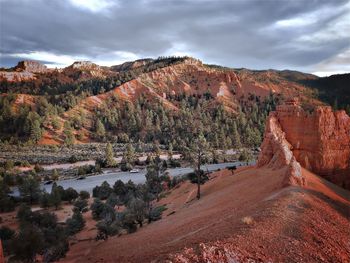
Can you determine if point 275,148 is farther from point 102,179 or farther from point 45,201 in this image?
point 102,179

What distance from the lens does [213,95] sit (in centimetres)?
15638

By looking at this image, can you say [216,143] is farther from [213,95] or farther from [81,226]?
[81,226]

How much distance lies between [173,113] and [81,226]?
10296cm

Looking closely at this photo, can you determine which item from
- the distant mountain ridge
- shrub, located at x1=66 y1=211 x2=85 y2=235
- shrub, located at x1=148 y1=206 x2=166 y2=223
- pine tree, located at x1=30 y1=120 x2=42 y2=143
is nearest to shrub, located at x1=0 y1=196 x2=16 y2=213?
shrub, located at x1=66 y1=211 x2=85 y2=235

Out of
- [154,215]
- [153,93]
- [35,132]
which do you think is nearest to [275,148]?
[154,215]

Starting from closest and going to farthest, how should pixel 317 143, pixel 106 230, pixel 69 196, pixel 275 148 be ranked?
pixel 106 230
pixel 317 143
pixel 275 148
pixel 69 196

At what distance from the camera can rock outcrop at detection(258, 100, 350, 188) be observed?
99.7ft

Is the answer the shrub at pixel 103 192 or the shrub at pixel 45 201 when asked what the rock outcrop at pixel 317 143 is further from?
the shrub at pixel 45 201

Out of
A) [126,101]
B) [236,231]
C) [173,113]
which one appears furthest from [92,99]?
[236,231]

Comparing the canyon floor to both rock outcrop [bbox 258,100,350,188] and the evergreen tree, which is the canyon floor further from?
the evergreen tree

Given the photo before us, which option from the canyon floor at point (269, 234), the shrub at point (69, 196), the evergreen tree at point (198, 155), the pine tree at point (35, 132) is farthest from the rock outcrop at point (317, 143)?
the pine tree at point (35, 132)

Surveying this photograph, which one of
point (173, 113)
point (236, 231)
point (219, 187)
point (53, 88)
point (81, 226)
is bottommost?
point (81, 226)

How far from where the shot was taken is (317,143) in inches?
1222

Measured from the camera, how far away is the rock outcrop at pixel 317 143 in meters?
30.4
